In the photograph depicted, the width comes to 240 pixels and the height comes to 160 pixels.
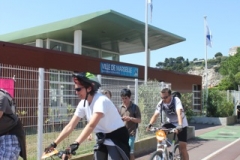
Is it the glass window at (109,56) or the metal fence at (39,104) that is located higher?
the glass window at (109,56)

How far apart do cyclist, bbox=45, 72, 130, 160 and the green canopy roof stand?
15.1 meters

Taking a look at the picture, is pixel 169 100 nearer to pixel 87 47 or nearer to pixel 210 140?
pixel 210 140

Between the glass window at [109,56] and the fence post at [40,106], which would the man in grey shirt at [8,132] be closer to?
the fence post at [40,106]

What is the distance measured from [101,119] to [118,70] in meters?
15.8

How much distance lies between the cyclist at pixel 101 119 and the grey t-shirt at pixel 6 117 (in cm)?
50

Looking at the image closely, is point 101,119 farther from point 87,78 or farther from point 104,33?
point 104,33

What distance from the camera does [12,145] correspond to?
352cm

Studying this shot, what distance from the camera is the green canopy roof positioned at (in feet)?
63.0

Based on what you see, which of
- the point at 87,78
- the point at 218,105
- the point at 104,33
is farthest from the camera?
the point at 104,33

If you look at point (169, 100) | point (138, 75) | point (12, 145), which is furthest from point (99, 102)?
point (138, 75)

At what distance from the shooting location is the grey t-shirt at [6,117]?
3.37m

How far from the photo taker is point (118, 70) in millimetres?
19328

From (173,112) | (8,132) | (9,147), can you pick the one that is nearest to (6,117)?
(8,132)

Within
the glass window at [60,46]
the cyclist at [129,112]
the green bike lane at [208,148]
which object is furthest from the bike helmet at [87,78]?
the glass window at [60,46]
